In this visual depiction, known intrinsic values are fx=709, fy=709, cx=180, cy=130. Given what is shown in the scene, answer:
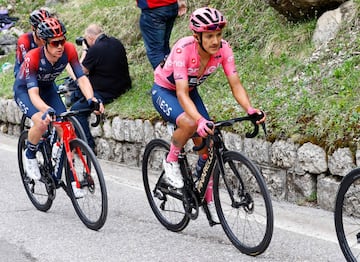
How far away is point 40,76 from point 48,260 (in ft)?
6.58

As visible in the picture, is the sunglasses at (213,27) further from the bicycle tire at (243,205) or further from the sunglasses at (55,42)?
the sunglasses at (55,42)

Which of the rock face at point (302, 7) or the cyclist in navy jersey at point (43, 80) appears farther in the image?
the rock face at point (302, 7)

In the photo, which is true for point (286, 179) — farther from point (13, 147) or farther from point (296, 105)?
point (13, 147)

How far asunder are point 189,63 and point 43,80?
6.21 ft

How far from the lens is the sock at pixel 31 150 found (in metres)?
7.04

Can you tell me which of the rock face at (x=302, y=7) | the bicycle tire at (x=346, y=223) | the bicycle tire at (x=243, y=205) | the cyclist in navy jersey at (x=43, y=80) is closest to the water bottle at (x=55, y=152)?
the cyclist in navy jersey at (x=43, y=80)

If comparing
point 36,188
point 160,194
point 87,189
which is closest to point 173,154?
point 160,194

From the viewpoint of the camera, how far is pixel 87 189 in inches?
257

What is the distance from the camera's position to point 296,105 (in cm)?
756

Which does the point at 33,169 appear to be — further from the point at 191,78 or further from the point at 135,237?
the point at 191,78

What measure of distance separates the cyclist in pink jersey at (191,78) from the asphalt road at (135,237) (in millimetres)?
559

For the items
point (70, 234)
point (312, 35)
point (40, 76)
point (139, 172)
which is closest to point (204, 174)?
point (70, 234)

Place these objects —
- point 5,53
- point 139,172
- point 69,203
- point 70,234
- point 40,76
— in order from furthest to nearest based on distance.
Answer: point 5,53 < point 139,172 < point 69,203 < point 40,76 < point 70,234

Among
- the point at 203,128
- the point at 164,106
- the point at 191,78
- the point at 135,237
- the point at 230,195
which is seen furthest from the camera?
the point at 135,237
